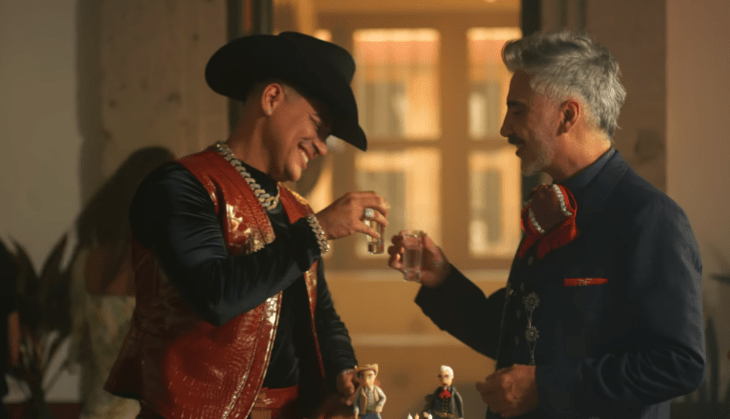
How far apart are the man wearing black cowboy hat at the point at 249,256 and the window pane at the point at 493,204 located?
372 centimetres

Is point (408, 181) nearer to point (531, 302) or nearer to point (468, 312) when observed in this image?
point (468, 312)

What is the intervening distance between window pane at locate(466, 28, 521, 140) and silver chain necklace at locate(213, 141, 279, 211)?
3951 mm

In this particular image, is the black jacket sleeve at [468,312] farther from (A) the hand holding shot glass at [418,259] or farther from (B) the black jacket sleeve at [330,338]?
(B) the black jacket sleeve at [330,338]

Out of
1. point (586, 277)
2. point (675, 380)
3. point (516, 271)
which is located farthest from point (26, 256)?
point (675, 380)

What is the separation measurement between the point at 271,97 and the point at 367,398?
0.83 m

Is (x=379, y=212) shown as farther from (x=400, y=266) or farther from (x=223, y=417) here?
(x=223, y=417)

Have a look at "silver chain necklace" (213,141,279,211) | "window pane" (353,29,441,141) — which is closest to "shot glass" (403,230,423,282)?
"silver chain necklace" (213,141,279,211)

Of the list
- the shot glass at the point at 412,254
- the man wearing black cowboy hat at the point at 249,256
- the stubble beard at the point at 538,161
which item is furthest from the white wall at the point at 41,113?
the stubble beard at the point at 538,161

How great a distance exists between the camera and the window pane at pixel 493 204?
5.34m

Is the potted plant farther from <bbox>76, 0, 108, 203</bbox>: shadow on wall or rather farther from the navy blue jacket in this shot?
the navy blue jacket

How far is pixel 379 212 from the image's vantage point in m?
1.62

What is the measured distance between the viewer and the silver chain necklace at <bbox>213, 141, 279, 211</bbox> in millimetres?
1611

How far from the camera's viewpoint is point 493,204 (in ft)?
17.7

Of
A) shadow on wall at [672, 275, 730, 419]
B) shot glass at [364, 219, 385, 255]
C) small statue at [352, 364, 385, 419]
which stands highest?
shot glass at [364, 219, 385, 255]
